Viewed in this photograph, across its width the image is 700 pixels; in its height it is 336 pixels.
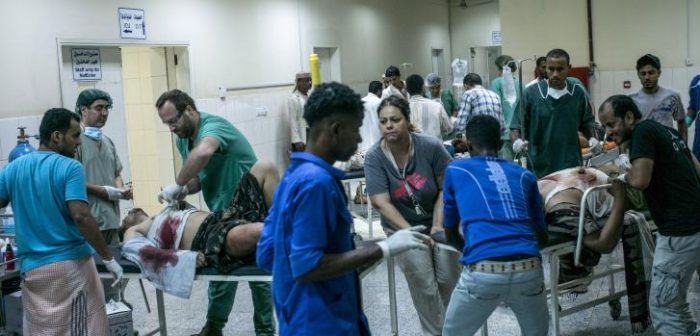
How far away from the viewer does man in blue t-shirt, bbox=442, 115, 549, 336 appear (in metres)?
2.91

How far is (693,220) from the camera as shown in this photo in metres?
3.46

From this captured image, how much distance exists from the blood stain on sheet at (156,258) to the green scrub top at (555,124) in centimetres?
246

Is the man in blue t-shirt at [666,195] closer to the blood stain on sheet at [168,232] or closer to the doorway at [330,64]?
the blood stain on sheet at [168,232]

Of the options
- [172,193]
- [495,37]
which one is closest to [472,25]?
[495,37]

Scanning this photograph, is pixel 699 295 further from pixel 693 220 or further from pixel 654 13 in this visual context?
pixel 654 13

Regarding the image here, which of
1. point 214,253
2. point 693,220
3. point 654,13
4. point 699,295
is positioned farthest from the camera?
point 654,13

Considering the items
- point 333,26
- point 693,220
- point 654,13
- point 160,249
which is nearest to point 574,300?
point 693,220

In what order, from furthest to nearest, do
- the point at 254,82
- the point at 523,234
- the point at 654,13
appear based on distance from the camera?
the point at 254,82
the point at 654,13
the point at 523,234

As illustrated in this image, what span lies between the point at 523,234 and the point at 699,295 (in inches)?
98.7

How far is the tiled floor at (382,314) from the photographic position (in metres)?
4.56

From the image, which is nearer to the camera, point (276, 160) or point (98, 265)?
point (98, 265)

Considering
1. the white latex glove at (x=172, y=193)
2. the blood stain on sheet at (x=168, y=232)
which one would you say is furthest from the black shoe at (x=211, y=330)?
the white latex glove at (x=172, y=193)

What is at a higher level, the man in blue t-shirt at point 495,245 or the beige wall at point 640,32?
the beige wall at point 640,32

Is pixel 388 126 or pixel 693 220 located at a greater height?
pixel 388 126
